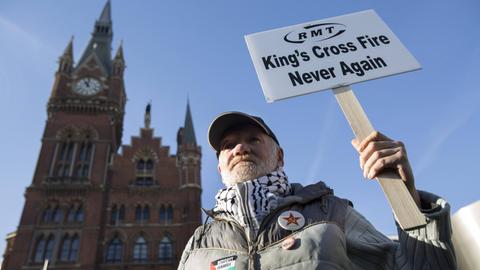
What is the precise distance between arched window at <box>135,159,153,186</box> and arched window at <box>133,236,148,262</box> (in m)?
4.33

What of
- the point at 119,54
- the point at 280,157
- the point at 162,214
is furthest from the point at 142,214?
the point at 280,157

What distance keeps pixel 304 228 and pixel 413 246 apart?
1.74ft

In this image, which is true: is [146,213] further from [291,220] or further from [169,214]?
→ [291,220]

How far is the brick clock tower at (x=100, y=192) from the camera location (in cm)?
2166

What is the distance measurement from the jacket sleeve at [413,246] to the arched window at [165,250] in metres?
22.1

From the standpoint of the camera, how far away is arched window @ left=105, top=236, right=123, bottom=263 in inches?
863

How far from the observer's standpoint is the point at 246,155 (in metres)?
2.44

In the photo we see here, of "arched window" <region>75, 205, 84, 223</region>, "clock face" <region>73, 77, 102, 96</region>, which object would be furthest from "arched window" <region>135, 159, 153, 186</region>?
"clock face" <region>73, 77, 102, 96</region>

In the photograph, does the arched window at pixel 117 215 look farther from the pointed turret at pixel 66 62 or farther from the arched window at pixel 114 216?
the pointed turret at pixel 66 62

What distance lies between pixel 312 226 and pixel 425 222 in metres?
0.58

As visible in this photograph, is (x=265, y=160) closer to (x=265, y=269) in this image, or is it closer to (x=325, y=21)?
(x=265, y=269)

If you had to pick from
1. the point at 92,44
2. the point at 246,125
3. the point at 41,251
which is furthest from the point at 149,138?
the point at 246,125

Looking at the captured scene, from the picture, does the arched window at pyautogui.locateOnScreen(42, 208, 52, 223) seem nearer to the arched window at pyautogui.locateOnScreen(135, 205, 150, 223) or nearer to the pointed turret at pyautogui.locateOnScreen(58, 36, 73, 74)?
the arched window at pyautogui.locateOnScreen(135, 205, 150, 223)

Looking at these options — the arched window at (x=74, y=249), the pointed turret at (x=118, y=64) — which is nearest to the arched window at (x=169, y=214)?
the arched window at (x=74, y=249)
